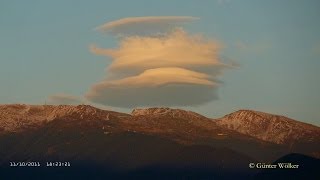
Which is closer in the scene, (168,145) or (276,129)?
(168,145)

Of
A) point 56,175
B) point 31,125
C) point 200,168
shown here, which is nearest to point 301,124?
point 200,168

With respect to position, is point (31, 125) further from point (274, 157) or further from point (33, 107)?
point (274, 157)

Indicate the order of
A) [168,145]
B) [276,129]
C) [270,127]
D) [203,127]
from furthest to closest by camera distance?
1. [270,127]
2. [276,129]
3. [203,127]
4. [168,145]

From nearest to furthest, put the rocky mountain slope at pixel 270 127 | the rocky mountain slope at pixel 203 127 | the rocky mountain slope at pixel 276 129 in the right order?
the rocky mountain slope at pixel 276 129, the rocky mountain slope at pixel 270 127, the rocky mountain slope at pixel 203 127

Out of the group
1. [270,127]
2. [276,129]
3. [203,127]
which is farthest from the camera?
[270,127]

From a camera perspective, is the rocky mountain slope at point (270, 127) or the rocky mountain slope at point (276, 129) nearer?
the rocky mountain slope at point (276, 129)

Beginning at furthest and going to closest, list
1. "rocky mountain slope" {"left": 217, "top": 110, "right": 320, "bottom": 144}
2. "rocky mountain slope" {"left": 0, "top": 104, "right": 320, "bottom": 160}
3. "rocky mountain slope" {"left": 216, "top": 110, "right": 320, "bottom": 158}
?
"rocky mountain slope" {"left": 0, "top": 104, "right": 320, "bottom": 160}, "rocky mountain slope" {"left": 217, "top": 110, "right": 320, "bottom": 144}, "rocky mountain slope" {"left": 216, "top": 110, "right": 320, "bottom": 158}

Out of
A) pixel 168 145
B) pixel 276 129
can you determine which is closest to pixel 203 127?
pixel 168 145

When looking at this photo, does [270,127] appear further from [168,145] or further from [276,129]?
[168,145]

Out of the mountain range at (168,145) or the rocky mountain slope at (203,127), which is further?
the rocky mountain slope at (203,127)

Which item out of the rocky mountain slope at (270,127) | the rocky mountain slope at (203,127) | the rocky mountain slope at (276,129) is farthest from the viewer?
the rocky mountain slope at (203,127)

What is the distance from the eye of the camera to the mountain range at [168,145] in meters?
49.6

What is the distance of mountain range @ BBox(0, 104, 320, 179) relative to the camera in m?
49.6

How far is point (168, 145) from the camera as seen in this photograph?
52.4 m
